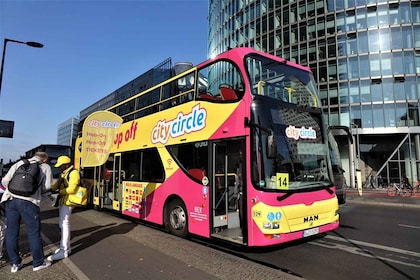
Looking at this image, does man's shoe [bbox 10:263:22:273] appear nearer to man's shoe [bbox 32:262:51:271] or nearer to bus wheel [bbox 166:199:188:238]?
man's shoe [bbox 32:262:51:271]

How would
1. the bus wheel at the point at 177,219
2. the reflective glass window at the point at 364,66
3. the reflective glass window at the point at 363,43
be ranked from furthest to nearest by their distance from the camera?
the reflective glass window at the point at 363,43 → the reflective glass window at the point at 364,66 → the bus wheel at the point at 177,219

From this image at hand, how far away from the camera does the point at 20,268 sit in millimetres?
5176

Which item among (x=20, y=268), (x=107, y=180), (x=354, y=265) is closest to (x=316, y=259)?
(x=354, y=265)

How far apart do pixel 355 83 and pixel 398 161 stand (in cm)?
954

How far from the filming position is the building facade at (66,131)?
11143cm

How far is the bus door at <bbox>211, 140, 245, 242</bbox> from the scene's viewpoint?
282 inches

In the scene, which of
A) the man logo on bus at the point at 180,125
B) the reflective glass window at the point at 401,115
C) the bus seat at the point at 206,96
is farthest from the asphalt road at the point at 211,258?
the reflective glass window at the point at 401,115

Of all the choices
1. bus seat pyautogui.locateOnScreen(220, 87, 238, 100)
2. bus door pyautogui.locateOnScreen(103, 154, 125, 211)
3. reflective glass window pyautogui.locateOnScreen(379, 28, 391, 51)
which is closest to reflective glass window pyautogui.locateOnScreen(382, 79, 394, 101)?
reflective glass window pyautogui.locateOnScreen(379, 28, 391, 51)

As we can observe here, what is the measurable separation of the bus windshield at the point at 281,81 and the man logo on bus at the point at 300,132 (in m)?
0.60

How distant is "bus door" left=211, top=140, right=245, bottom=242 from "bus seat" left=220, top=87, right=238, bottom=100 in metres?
0.95

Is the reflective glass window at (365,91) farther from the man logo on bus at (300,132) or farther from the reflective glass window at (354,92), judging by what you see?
the man logo on bus at (300,132)

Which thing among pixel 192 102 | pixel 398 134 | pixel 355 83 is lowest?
pixel 192 102

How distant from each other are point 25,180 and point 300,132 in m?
5.07

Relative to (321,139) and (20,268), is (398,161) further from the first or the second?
(20,268)
